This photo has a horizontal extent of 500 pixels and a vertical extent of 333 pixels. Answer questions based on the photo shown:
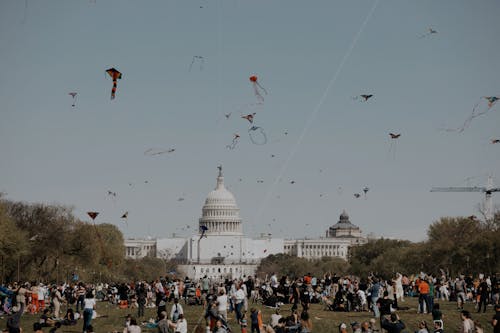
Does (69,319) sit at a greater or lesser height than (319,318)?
lesser

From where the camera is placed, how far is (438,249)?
85562mm

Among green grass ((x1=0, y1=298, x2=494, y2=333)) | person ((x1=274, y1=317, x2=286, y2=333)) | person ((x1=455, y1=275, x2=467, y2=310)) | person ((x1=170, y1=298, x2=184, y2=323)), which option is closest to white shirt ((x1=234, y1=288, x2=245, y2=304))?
green grass ((x1=0, y1=298, x2=494, y2=333))

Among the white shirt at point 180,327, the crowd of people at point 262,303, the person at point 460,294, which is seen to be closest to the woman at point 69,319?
the crowd of people at point 262,303

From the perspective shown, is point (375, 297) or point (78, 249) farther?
point (78, 249)

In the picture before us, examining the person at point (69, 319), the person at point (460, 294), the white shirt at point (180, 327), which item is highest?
the person at point (460, 294)

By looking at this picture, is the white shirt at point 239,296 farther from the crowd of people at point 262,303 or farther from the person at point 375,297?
the person at point 375,297

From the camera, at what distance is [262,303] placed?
144ft

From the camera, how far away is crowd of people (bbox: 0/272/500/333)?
1038 inches

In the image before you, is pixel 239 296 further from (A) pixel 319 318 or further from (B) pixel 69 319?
(B) pixel 69 319

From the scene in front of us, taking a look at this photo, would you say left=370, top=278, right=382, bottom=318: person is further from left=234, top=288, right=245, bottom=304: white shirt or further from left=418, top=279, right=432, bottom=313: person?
left=234, top=288, right=245, bottom=304: white shirt

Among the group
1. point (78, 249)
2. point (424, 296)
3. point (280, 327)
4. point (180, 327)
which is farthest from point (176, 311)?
point (78, 249)

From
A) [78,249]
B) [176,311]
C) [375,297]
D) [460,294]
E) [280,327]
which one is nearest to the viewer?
[280,327]

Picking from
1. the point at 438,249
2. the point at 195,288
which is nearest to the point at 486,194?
the point at 438,249

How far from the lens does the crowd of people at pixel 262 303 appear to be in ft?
86.5
